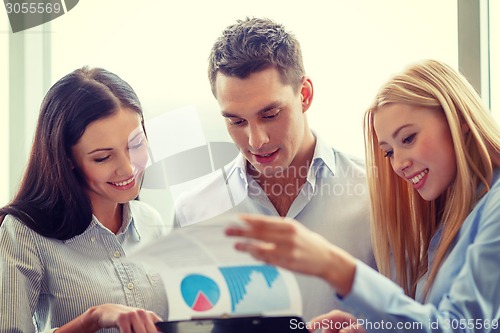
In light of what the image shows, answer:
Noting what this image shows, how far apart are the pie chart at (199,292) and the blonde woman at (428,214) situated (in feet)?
0.55

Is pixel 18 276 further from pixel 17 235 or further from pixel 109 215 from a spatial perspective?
pixel 109 215

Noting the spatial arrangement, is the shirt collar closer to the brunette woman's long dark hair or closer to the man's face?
the brunette woman's long dark hair

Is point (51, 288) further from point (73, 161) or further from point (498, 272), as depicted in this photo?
point (498, 272)

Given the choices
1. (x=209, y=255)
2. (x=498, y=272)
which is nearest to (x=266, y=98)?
(x=209, y=255)

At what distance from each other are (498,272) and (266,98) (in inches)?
17.5

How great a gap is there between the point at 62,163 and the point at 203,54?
31 centimetres

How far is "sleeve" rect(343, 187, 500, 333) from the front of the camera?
0.89 m

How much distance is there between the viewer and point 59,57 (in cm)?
127

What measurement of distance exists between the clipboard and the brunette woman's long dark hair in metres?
0.31

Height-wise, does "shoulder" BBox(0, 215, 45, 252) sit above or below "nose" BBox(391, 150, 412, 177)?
below

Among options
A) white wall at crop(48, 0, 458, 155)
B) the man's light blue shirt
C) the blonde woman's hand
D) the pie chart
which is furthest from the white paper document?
white wall at crop(48, 0, 458, 155)

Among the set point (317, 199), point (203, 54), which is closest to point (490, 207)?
point (317, 199)

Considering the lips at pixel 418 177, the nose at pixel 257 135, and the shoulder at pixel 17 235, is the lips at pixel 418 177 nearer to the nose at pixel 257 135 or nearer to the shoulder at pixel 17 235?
the nose at pixel 257 135

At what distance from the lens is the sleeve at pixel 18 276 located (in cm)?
115
